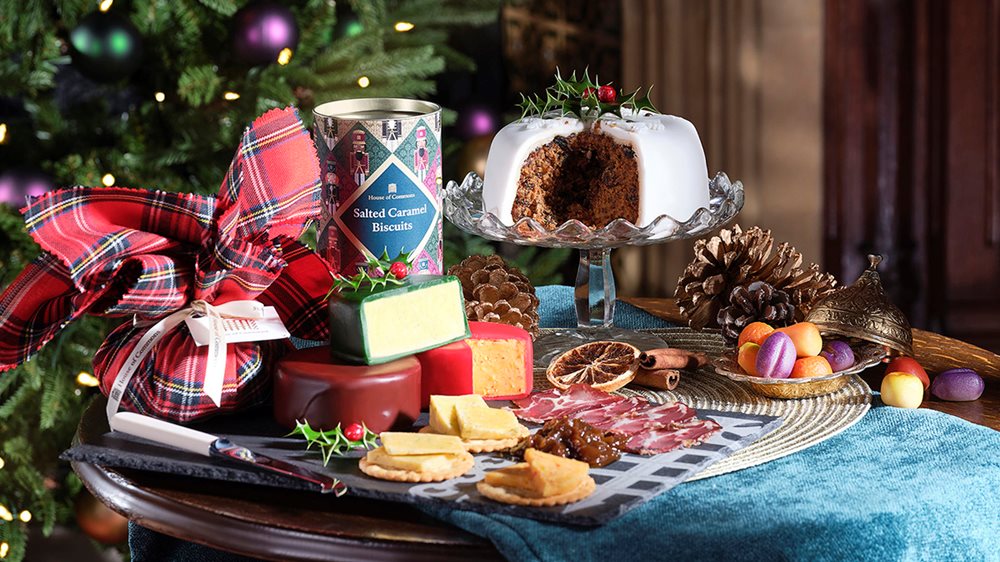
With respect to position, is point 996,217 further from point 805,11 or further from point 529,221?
point 529,221

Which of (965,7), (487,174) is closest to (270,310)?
(487,174)

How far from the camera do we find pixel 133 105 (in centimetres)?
232

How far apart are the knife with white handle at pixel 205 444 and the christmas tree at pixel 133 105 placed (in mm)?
1054

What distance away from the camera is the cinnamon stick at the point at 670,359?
1288 millimetres

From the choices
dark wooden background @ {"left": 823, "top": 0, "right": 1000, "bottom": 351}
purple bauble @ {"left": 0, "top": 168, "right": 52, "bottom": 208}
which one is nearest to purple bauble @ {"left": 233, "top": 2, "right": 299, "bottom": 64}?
purple bauble @ {"left": 0, "top": 168, "right": 52, "bottom": 208}

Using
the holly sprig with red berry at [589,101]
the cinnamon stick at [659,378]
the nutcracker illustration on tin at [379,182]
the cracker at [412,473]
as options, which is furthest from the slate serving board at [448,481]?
the holly sprig with red berry at [589,101]

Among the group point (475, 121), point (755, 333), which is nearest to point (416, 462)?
point (755, 333)

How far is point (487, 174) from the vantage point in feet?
5.22

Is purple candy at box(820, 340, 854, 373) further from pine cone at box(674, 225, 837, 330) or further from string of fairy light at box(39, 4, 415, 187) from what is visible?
string of fairy light at box(39, 4, 415, 187)

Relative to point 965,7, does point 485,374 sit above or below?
below

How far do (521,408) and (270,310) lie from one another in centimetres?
25

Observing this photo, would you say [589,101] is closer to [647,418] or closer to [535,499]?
[647,418]

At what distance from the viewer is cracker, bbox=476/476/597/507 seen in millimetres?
933

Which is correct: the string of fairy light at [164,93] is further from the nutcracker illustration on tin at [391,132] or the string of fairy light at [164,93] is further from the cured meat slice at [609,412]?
the cured meat slice at [609,412]
